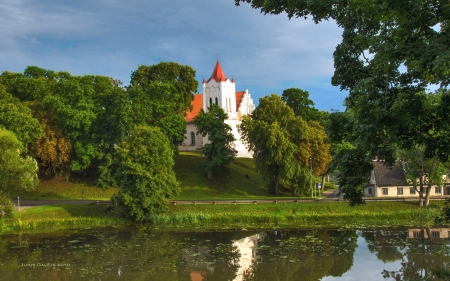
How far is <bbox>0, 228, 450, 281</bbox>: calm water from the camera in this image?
17.8 m

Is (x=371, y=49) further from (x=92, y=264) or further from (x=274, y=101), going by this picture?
(x=274, y=101)

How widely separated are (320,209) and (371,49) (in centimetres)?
2698

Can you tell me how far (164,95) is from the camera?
148 feet

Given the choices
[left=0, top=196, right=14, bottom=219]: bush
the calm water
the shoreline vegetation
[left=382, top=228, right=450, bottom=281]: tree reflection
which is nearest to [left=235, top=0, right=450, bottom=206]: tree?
[left=382, top=228, right=450, bottom=281]: tree reflection

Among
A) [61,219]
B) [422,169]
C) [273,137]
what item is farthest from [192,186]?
[422,169]

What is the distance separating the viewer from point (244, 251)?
21766mm

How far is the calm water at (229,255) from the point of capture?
17812 mm

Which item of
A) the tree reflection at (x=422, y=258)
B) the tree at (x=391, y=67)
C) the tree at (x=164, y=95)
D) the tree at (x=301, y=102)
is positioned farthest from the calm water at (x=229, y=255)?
the tree at (x=301, y=102)

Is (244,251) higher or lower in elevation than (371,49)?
lower

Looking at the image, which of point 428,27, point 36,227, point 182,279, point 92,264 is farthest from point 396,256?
point 36,227

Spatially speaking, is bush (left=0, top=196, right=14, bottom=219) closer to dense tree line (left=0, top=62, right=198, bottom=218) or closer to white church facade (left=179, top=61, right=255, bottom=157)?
dense tree line (left=0, top=62, right=198, bottom=218)

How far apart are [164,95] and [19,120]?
1443cm

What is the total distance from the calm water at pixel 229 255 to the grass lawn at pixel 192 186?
12.2 metres

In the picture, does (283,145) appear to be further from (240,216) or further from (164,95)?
(164,95)
